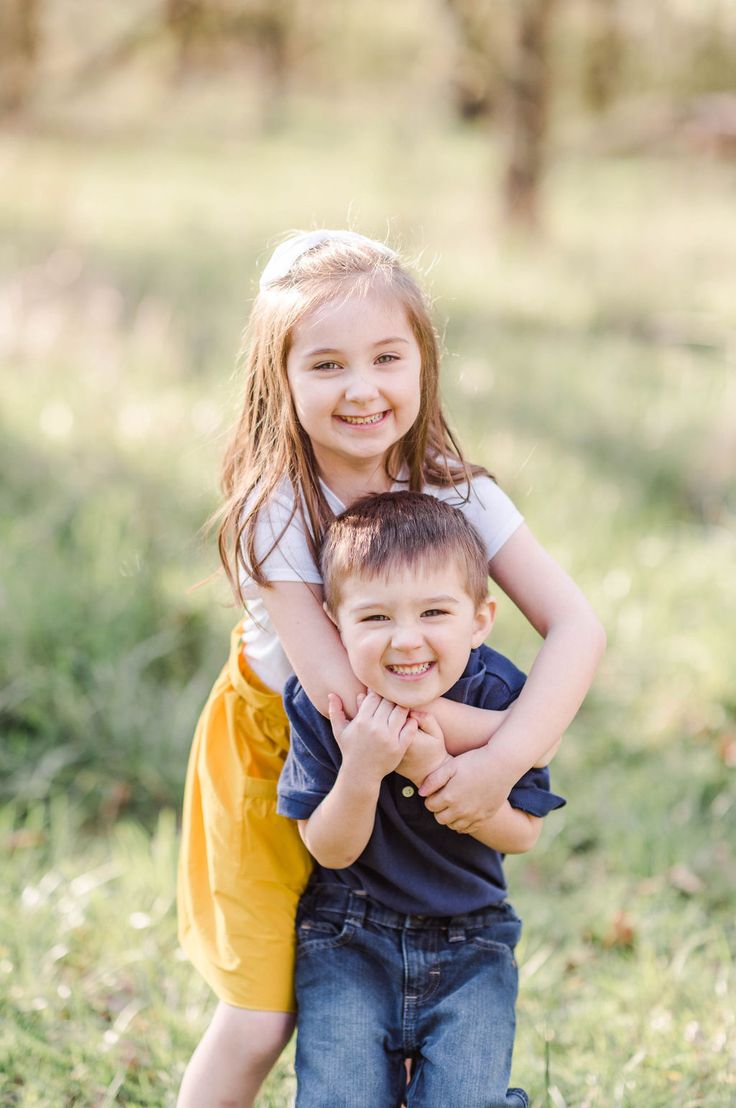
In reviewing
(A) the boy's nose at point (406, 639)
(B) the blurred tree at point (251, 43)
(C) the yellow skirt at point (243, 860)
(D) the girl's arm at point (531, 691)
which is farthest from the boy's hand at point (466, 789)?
(B) the blurred tree at point (251, 43)

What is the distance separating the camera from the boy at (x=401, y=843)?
190 centimetres

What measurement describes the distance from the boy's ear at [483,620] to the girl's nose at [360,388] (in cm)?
39

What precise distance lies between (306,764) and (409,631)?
0.32m

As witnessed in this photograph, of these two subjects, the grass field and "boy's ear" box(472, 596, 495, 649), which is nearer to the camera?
"boy's ear" box(472, 596, 495, 649)

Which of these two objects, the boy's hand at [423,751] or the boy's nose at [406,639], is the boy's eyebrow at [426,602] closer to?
the boy's nose at [406,639]

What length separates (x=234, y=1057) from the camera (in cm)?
212

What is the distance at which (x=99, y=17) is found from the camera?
1543cm

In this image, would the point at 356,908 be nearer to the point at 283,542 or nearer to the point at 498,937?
the point at 498,937

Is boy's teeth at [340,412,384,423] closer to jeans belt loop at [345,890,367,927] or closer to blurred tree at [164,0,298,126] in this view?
jeans belt loop at [345,890,367,927]

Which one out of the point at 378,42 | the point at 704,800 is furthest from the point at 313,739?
the point at 378,42

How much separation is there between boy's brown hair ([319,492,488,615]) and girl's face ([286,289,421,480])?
12cm

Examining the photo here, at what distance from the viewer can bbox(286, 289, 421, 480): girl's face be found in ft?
6.52

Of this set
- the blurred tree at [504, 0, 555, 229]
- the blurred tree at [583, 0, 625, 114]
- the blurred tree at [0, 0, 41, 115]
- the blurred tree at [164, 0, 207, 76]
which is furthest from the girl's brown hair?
the blurred tree at [0, 0, 41, 115]

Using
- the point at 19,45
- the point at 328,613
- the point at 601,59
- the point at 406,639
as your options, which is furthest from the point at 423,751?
the point at 601,59
